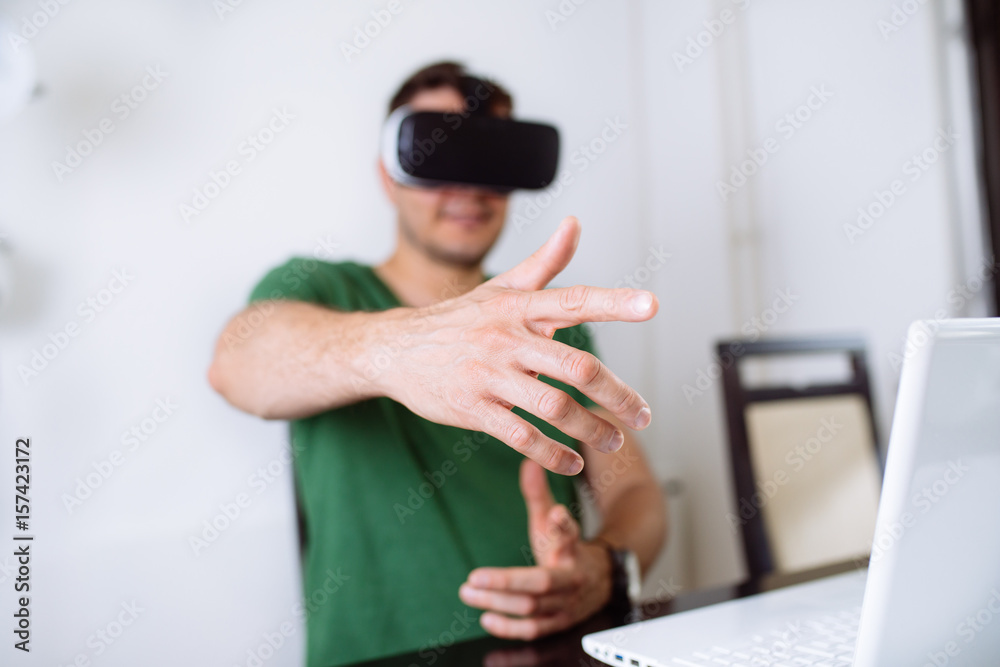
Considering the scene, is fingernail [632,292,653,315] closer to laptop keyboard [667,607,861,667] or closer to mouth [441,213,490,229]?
laptop keyboard [667,607,861,667]

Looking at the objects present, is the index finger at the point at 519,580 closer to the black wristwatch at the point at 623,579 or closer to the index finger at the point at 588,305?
the black wristwatch at the point at 623,579

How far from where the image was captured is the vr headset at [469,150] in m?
0.90

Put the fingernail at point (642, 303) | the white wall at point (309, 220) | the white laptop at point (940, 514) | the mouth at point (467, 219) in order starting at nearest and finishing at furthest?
the white laptop at point (940, 514) < the fingernail at point (642, 303) < the white wall at point (309, 220) < the mouth at point (467, 219)

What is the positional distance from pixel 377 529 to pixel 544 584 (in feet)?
1.13

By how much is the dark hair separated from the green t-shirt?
44cm

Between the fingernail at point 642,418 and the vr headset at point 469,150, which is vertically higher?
the vr headset at point 469,150

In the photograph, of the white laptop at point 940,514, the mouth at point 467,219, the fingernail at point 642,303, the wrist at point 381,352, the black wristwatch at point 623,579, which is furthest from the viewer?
the mouth at point 467,219

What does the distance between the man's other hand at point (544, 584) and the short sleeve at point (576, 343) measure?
0.28 meters

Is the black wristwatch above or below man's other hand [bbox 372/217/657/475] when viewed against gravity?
below

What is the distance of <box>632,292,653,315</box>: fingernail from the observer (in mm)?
444

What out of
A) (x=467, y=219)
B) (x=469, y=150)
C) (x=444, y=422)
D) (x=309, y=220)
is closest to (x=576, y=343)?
(x=467, y=219)

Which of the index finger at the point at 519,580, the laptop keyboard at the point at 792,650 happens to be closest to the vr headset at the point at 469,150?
the index finger at the point at 519,580

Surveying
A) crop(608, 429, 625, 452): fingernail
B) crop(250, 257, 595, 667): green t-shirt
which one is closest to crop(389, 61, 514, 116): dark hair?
crop(250, 257, 595, 667): green t-shirt

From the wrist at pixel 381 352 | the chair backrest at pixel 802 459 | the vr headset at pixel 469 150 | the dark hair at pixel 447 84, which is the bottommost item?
the chair backrest at pixel 802 459
